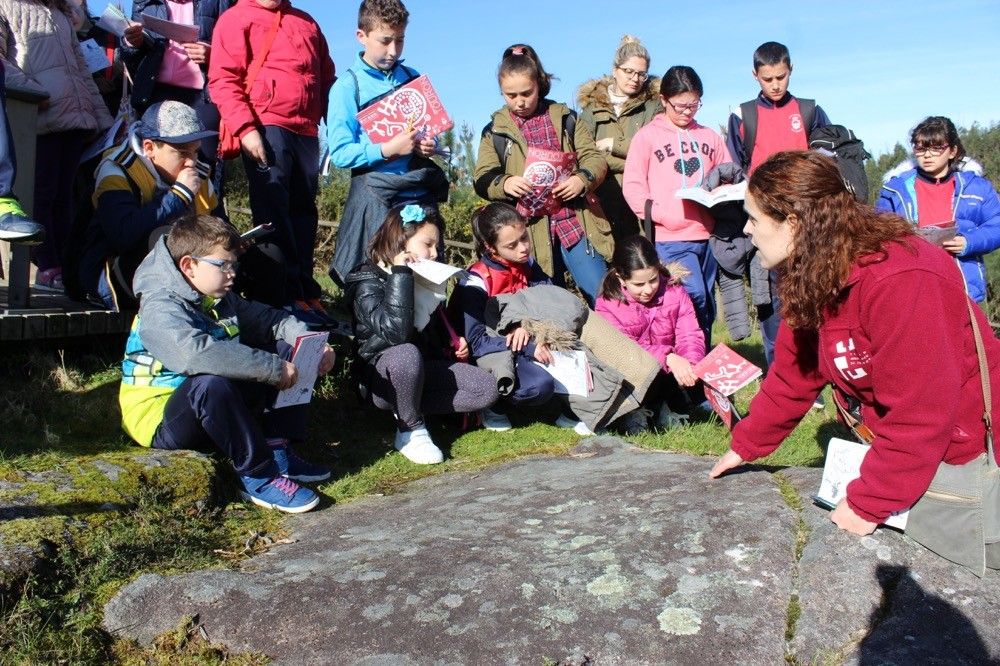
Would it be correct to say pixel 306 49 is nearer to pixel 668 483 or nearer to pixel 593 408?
pixel 593 408

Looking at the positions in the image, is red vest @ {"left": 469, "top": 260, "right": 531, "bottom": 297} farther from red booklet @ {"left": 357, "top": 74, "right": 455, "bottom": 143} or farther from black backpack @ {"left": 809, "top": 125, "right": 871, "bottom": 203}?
black backpack @ {"left": 809, "top": 125, "right": 871, "bottom": 203}

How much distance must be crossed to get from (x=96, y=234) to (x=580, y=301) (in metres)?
2.85

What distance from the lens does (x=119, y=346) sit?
20.3 ft

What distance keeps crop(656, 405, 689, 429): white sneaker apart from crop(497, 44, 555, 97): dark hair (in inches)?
92.6

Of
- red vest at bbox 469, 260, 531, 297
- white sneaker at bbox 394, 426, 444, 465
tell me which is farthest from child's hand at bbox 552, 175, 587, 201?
white sneaker at bbox 394, 426, 444, 465

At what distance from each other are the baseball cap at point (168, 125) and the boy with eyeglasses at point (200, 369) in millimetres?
924

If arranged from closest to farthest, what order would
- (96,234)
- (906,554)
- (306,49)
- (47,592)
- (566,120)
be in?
(906,554), (47,592), (96,234), (306,49), (566,120)

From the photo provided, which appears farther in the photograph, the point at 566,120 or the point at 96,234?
the point at 566,120

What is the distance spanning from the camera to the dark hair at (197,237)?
4.58 meters

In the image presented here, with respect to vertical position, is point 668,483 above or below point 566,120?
below

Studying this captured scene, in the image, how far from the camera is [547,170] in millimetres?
6617

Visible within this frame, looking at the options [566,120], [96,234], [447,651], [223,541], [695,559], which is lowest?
[223,541]

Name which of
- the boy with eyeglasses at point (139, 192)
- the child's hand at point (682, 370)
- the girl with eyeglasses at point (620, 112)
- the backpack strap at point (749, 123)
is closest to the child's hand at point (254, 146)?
the boy with eyeglasses at point (139, 192)

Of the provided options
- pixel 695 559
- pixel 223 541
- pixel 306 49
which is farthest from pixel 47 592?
pixel 306 49
